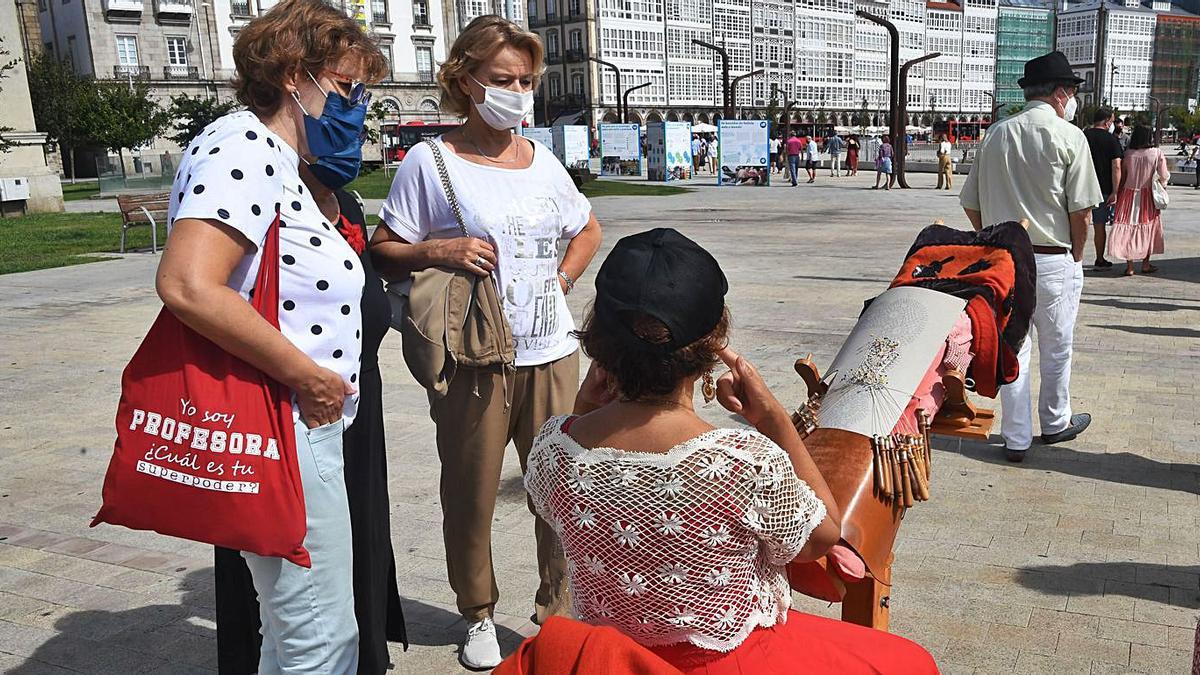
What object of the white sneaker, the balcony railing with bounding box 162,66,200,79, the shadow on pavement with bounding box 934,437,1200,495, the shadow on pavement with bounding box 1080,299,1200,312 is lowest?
the shadow on pavement with bounding box 1080,299,1200,312

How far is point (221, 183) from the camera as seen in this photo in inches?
81.0

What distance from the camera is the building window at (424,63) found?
247ft

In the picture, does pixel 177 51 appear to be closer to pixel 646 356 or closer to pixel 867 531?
pixel 867 531

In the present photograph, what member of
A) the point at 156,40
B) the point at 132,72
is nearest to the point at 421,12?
the point at 156,40

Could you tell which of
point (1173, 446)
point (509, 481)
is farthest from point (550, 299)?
point (1173, 446)

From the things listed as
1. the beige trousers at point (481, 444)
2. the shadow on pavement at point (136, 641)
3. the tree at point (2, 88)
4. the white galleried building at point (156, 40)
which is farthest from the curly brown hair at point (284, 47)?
the white galleried building at point (156, 40)

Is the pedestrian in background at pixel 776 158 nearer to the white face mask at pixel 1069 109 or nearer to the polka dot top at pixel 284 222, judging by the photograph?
the white face mask at pixel 1069 109

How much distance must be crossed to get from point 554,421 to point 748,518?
1.57 ft

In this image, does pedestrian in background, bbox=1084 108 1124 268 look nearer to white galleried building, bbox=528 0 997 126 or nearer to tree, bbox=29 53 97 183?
tree, bbox=29 53 97 183

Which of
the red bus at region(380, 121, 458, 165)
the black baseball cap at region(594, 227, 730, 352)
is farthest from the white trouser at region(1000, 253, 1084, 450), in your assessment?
the red bus at region(380, 121, 458, 165)

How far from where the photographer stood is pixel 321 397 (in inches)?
86.7

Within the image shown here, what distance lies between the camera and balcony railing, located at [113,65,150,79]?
6325 centimetres

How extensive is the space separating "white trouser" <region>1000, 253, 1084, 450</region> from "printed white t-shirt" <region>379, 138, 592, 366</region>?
9.41 feet

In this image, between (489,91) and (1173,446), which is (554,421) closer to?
(489,91)
